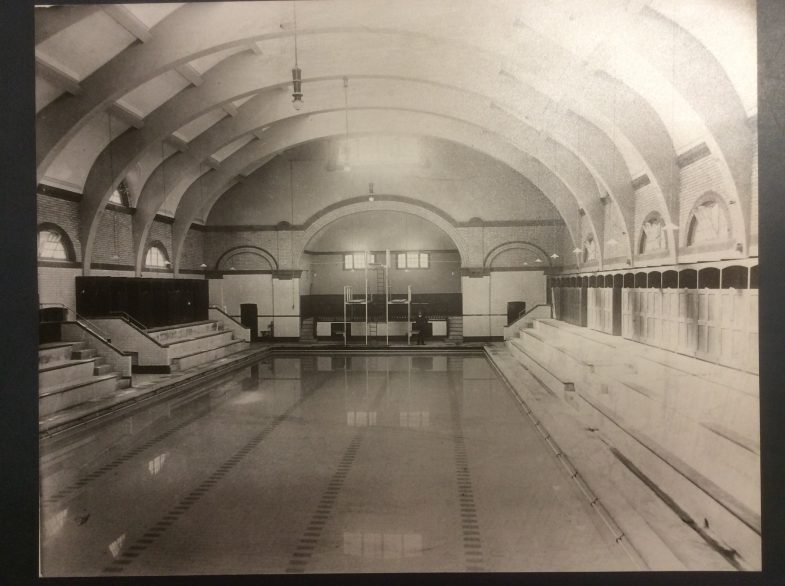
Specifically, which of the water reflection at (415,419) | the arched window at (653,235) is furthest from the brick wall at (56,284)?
the arched window at (653,235)

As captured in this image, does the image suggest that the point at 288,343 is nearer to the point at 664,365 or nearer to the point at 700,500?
the point at 664,365

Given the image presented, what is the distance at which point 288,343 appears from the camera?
27.8ft

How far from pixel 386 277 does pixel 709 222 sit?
4.25m

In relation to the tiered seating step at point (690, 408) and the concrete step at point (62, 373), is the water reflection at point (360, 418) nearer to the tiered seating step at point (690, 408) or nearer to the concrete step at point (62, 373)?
the tiered seating step at point (690, 408)

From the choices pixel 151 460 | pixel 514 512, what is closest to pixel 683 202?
pixel 514 512

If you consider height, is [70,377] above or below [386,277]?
below

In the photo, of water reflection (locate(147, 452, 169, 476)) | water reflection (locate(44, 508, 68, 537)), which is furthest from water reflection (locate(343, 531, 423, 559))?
water reflection (locate(147, 452, 169, 476))

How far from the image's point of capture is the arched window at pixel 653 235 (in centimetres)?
879

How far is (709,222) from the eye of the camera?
22.4ft

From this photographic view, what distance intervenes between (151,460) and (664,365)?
5902mm

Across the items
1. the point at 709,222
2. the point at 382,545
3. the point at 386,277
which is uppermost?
the point at 709,222

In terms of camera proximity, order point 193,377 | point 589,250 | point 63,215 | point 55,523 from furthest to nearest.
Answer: point 589,250 < point 193,377 < point 63,215 < point 55,523

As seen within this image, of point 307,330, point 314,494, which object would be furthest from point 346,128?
point 314,494

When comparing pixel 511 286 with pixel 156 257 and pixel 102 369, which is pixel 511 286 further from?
pixel 102 369
